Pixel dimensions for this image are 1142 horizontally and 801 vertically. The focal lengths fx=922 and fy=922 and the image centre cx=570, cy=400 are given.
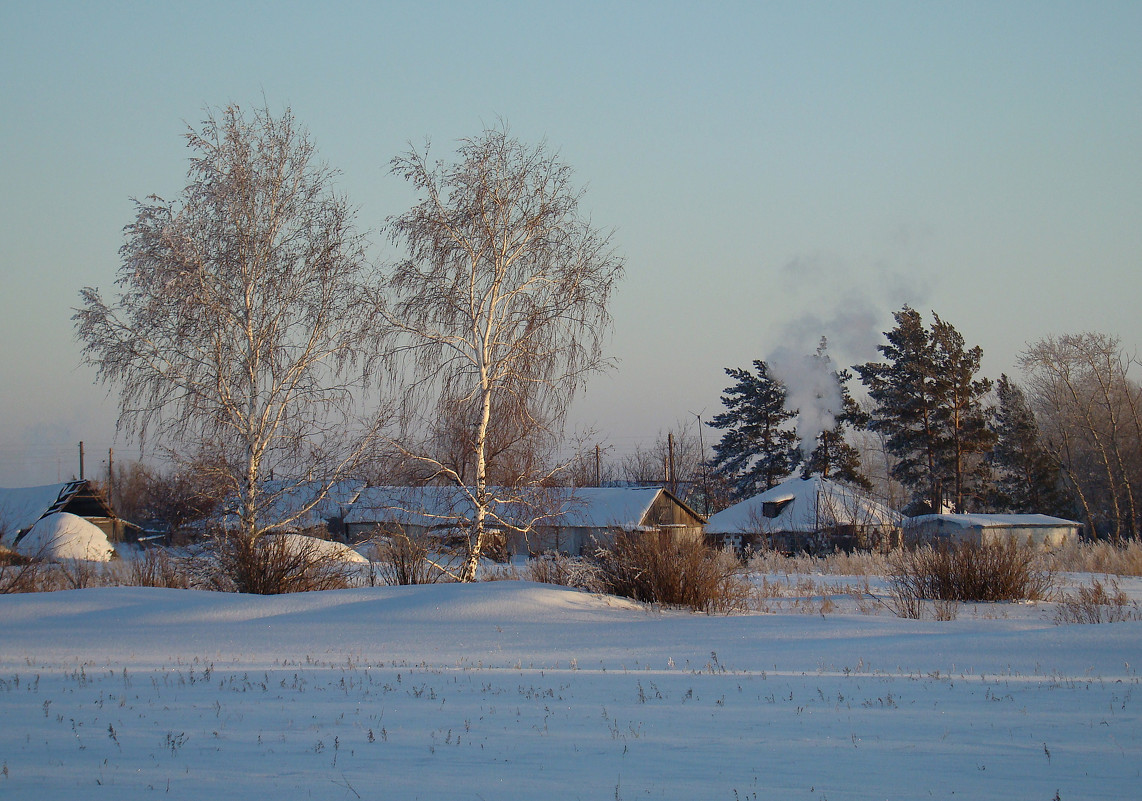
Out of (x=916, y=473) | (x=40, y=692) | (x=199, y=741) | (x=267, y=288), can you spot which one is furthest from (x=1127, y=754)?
(x=916, y=473)

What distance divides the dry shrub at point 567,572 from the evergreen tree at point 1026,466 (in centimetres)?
4000

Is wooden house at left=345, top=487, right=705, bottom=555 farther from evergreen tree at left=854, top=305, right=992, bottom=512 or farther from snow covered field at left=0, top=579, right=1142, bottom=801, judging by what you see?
evergreen tree at left=854, top=305, right=992, bottom=512

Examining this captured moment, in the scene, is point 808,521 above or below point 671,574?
below

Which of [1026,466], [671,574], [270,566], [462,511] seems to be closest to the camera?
[671,574]

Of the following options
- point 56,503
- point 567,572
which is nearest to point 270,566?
point 567,572

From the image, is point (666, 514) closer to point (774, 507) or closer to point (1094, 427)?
point (774, 507)

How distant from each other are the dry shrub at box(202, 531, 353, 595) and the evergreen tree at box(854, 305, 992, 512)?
119ft

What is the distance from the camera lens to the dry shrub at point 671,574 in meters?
15.7

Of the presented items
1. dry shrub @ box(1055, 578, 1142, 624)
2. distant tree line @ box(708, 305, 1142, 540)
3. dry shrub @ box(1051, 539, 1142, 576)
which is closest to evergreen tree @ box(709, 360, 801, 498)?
distant tree line @ box(708, 305, 1142, 540)

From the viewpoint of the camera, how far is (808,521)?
4144 cm

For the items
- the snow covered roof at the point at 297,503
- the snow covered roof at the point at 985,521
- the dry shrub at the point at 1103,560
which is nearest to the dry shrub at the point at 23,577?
the snow covered roof at the point at 297,503

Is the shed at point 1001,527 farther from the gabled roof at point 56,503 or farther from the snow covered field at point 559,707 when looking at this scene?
the gabled roof at point 56,503

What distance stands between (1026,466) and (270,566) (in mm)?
47632

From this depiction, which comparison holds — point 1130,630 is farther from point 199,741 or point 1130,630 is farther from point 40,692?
point 40,692
